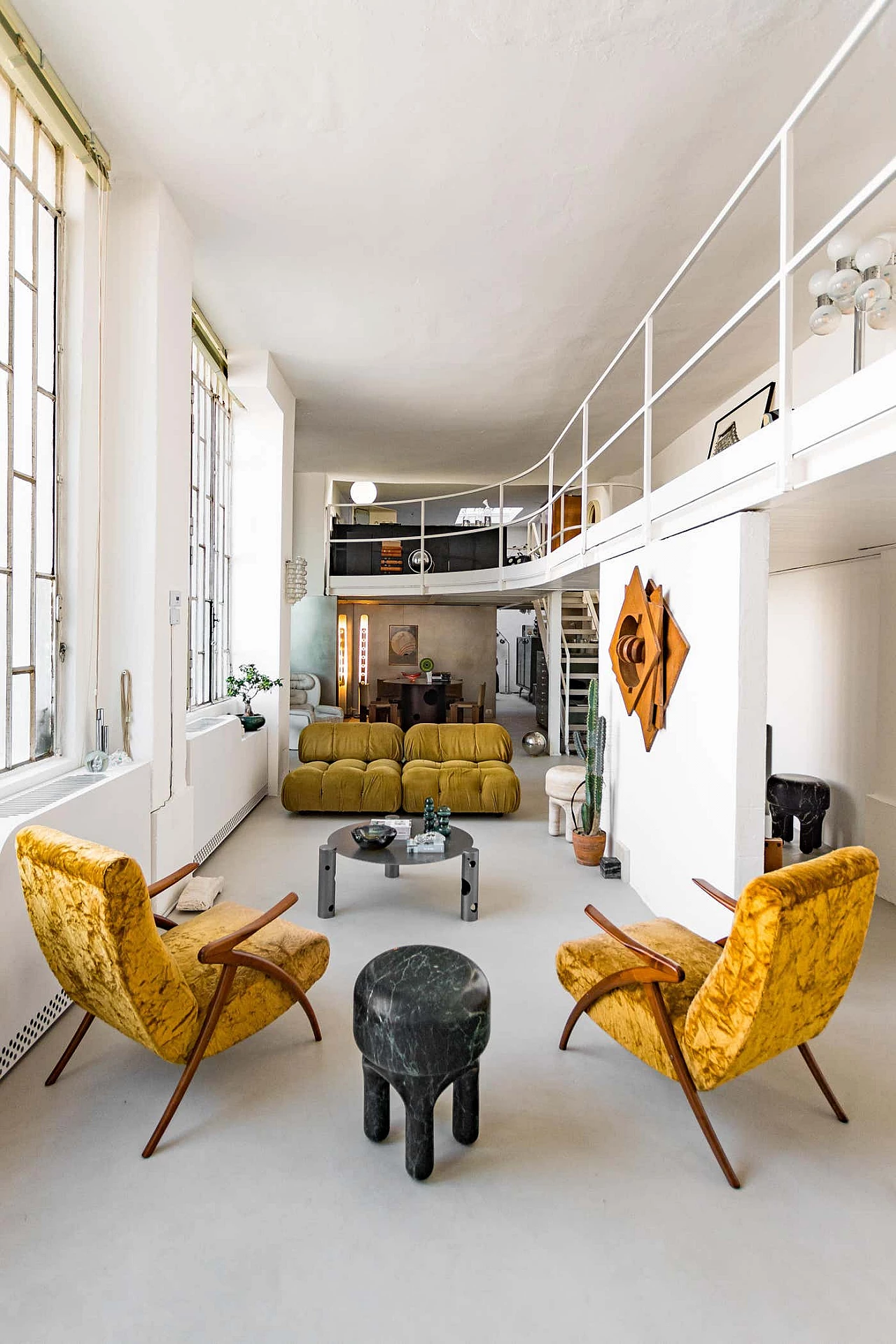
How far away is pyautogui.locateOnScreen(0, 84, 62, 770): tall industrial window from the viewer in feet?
10.1

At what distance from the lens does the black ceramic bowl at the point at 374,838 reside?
416 cm

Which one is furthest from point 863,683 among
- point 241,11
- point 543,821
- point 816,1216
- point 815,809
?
point 241,11

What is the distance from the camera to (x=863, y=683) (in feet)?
16.0

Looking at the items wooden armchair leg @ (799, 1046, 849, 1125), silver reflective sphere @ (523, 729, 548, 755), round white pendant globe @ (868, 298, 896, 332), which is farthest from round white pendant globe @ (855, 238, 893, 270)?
silver reflective sphere @ (523, 729, 548, 755)

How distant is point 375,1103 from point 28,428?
126 inches

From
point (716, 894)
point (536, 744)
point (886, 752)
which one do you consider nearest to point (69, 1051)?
point (716, 894)

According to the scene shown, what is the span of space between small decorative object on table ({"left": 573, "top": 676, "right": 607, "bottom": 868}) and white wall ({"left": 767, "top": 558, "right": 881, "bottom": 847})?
174cm

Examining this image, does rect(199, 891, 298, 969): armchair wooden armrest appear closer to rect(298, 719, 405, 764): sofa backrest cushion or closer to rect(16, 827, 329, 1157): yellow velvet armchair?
rect(16, 827, 329, 1157): yellow velvet armchair

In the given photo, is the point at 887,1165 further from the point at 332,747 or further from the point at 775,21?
the point at 332,747

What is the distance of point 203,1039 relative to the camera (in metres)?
2.26

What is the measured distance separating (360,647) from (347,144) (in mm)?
9115

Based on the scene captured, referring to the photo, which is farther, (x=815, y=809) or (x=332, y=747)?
(x=332, y=747)

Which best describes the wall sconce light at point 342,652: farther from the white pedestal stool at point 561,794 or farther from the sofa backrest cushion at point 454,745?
the white pedestal stool at point 561,794

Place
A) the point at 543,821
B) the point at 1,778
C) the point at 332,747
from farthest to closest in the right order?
the point at 332,747
the point at 543,821
the point at 1,778
